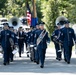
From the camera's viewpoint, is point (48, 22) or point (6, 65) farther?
point (48, 22)

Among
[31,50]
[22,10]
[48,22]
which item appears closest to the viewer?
[31,50]

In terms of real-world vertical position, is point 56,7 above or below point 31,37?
above

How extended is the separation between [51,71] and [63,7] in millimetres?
30457

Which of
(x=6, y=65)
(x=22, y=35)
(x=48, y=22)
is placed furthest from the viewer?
(x=48, y=22)

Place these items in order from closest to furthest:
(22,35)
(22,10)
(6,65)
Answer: (6,65), (22,35), (22,10)

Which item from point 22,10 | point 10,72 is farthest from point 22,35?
point 22,10

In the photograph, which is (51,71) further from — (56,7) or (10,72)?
(56,7)

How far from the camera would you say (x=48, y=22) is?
1706 inches

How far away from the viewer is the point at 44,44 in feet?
54.3

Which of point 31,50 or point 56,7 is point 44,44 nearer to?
point 31,50

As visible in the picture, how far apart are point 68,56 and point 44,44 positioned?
202 centimetres

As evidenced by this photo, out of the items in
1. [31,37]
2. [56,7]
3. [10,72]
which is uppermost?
[56,7]

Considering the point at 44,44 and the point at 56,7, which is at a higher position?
the point at 56,7

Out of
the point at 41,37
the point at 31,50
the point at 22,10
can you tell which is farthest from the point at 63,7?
the point at 41,37
